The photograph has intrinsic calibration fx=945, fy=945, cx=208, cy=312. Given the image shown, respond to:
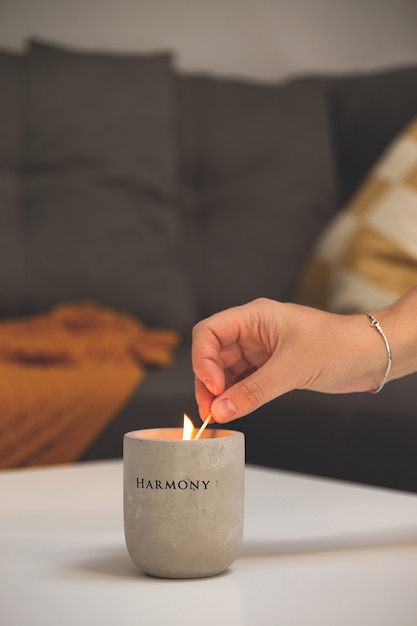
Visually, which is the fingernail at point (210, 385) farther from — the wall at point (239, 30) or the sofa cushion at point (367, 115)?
the wall at point (239, 30)

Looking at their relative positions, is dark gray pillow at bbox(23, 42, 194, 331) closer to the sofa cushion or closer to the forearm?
the sofa cushion

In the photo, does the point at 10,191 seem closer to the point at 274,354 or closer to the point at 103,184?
the point at 103,184

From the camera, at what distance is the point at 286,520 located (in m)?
0.91

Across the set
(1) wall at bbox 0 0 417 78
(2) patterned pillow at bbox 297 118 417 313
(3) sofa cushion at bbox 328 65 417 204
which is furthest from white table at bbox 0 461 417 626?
(1) wall at bbox 0 0 417 78

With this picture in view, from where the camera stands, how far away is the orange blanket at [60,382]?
5.42 feet

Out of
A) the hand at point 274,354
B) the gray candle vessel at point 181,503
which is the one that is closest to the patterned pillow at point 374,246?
the hand at point 274,354

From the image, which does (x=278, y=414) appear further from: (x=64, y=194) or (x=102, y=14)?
(x=102, y=14)

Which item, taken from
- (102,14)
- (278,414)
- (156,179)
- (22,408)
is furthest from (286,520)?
(102,14)

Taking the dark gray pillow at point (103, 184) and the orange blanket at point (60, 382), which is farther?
the dark gray pillow at point (103, 184)

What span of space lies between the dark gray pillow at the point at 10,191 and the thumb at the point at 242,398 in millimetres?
1495

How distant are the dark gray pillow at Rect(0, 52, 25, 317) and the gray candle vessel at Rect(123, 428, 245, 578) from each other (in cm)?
157

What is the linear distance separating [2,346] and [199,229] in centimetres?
82

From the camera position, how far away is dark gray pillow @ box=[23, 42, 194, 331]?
7.45ft

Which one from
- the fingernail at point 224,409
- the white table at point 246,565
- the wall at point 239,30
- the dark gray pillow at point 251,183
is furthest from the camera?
the wall at point 239,30
